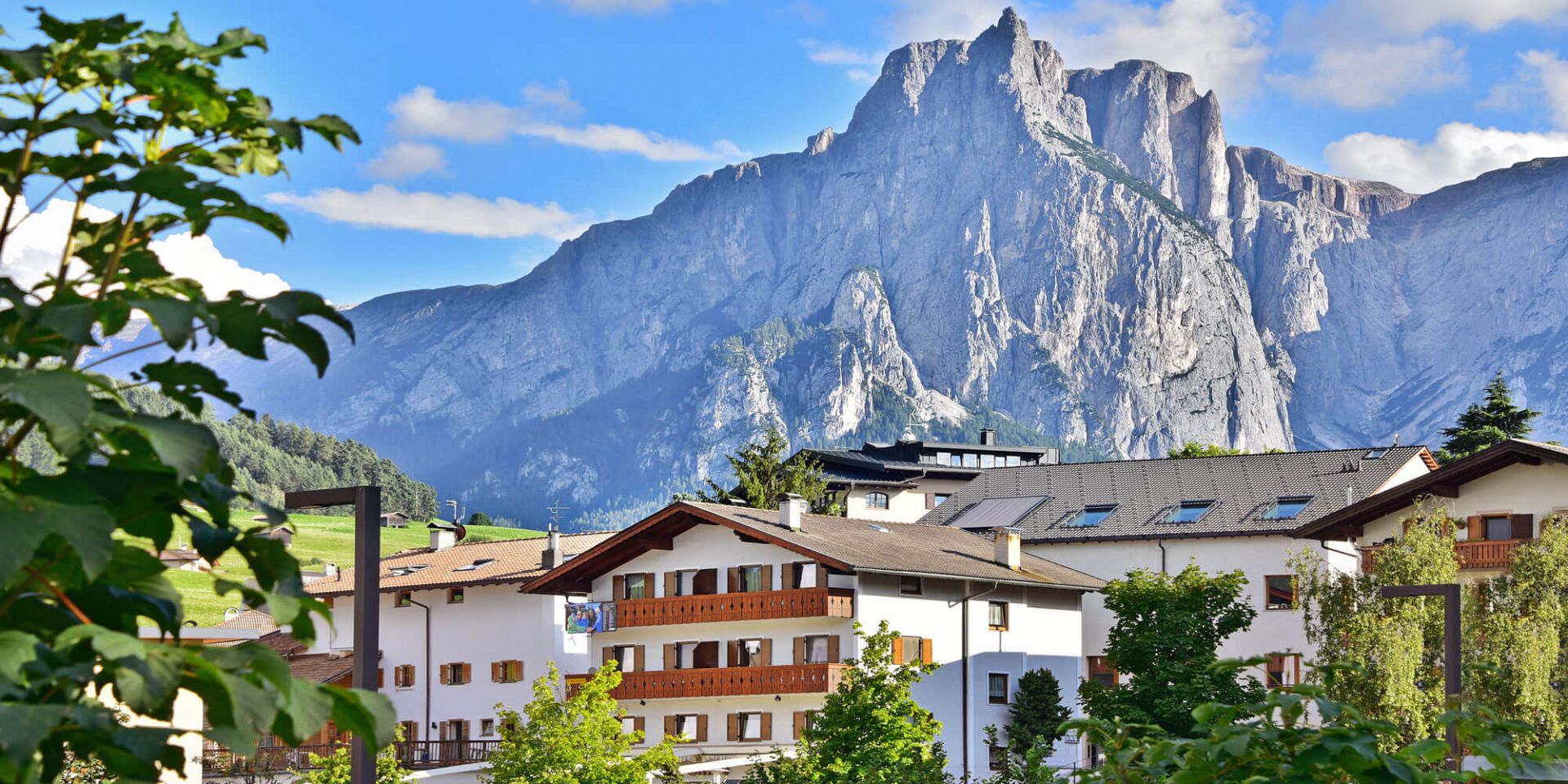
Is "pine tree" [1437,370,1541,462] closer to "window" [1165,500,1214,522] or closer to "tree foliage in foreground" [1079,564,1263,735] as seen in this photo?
"window" [1165,500,1214,522]

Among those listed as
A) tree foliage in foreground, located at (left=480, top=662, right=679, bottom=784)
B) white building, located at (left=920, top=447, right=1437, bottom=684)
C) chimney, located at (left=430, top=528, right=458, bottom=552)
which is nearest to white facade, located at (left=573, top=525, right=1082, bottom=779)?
white building, located at (left=920, top=447, right=1437, bottom=684)

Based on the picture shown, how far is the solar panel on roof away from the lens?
8006 centimetres

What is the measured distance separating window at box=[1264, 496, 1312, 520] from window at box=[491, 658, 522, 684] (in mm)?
31479

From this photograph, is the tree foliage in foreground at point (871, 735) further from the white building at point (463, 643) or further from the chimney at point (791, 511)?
the white building at point (463, 643)

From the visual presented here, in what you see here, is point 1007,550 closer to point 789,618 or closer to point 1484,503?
point 789,618

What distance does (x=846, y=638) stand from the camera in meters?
61.1

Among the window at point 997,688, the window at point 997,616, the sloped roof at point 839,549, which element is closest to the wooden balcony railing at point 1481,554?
the sloped roof at point 839,549

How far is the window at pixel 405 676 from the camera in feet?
254

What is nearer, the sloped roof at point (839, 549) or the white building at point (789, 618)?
the sloped roof at point (839, 549)

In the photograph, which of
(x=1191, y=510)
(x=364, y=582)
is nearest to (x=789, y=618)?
(x=1191, y=510)

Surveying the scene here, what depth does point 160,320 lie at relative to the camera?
3080 millimetres

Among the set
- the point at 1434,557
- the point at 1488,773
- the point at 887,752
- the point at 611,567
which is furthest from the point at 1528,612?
the point at 1488,773

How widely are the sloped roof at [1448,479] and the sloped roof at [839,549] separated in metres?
12.7

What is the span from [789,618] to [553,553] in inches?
718
